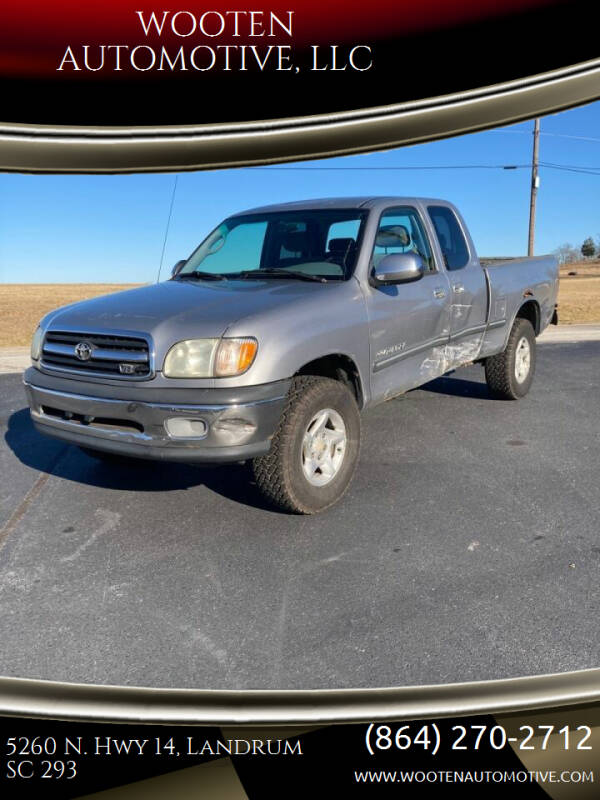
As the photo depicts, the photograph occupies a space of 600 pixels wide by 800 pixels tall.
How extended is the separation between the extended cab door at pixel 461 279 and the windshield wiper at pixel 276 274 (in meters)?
1.48

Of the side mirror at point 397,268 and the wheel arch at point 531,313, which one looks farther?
the wheel arch at point 531,313

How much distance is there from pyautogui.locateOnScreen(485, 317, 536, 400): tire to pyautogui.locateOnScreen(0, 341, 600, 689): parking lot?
47.6 inches

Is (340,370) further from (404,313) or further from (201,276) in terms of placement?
(201,276)

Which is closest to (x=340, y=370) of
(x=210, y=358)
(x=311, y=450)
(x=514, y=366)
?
(x=311, y=450)

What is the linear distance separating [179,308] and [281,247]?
1.48 m

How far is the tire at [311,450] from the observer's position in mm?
3736

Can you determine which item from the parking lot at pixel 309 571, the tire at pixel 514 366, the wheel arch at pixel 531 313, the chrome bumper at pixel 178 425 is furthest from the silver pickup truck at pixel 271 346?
the wheel arch at pixel 531 313

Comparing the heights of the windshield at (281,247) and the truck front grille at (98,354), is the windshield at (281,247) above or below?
above

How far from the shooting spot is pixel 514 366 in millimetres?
6512

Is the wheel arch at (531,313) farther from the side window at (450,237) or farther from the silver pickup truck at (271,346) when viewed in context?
the silver pickup truck at (271,346)

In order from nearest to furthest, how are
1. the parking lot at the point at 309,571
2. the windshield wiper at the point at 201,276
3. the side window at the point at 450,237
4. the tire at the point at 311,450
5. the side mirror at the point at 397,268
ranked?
the parking lot at the point at 309,571 → the tire at the point at 311,450 → the side mirror at the point at 397,268 → the windshield wiper at the point at 201,276 → the side window at the point at 450,237

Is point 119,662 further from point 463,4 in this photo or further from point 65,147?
point 463,4

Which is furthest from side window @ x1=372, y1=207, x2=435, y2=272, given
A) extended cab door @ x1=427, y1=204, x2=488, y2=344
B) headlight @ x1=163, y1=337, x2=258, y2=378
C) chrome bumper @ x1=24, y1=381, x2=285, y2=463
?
chrome bumper @ x1=24, y1=381, x2=285, y2=463

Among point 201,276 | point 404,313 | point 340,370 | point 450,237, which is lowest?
point 340,370
